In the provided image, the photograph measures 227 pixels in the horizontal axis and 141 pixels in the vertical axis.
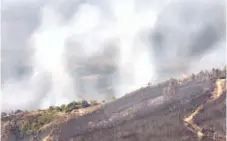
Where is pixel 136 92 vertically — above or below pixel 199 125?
above

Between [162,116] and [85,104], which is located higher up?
[85,104]

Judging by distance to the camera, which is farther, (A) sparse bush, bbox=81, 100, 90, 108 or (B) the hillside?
(A) sparse bush, bbox=81, 100, 90, 108

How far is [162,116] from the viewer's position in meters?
30.7

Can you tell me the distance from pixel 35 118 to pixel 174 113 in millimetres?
12490

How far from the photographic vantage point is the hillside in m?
29.6

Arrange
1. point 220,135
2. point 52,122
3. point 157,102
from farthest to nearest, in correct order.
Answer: point 52,122 → point 157,102 → point 220,135

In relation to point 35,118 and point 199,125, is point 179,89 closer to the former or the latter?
point 199,125

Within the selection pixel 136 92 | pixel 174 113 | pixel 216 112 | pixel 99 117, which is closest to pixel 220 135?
pixel 216 112

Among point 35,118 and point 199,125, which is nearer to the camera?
point 199,125

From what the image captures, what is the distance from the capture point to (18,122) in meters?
36.5

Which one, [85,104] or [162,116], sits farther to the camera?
[85,104]

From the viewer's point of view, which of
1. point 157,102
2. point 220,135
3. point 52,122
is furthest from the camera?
point 52,122

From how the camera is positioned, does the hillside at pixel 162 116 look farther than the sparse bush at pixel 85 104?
No

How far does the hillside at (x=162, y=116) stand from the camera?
29578mm
